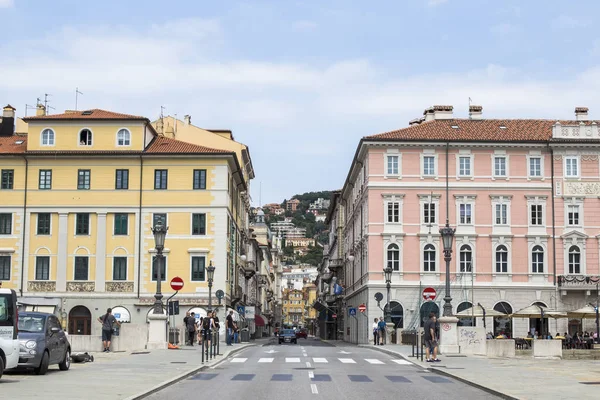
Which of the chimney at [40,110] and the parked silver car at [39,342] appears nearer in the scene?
the parked silver car at [39,342]

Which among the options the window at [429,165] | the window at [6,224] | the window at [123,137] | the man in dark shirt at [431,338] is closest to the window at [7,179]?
the window at [6,224]

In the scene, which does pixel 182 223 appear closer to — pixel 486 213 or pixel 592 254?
pixel 486 213

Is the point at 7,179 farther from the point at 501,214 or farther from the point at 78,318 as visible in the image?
the point at 501,214

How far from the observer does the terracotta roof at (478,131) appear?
6575 centimetres

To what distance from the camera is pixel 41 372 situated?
22.9 m

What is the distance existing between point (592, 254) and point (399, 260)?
13792 mm

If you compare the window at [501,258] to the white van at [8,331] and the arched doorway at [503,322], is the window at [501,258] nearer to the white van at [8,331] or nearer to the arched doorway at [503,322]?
the arched doorway at [503,322]

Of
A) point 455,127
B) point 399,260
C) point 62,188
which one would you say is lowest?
Result: point 399,260

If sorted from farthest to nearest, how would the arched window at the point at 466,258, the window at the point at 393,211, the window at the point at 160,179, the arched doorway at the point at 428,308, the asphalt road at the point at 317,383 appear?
the window at the point at 393,211, the window at the point at 160,179, the arched window at the point at 466,258, the arched doorway at the point at 428,308, the asphalt road at the point at 317,383

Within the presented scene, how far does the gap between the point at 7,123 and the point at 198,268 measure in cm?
2209

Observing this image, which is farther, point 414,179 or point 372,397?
point 414,179

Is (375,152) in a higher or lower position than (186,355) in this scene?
higher

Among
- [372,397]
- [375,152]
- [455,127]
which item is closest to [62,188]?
[375,152]

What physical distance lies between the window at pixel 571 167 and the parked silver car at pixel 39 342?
48979mm
